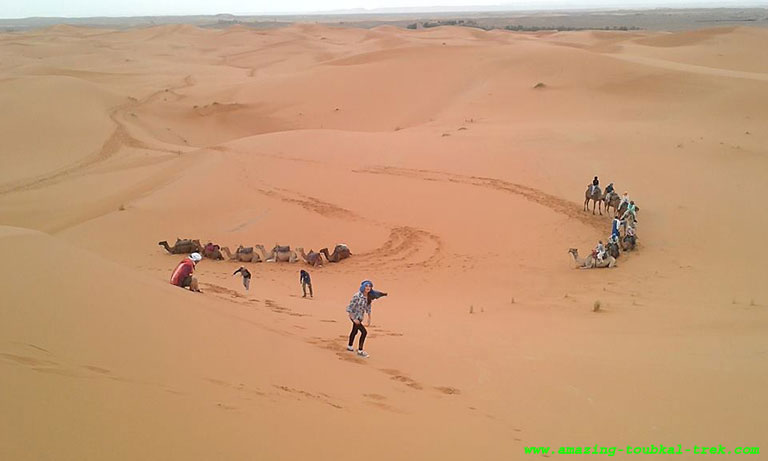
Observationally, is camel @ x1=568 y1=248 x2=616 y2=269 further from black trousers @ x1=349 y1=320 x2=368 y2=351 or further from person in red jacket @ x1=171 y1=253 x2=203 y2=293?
person in red jacket @ x1=171 y1=253 x2=203 y2=293

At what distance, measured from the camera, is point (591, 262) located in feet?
39.3

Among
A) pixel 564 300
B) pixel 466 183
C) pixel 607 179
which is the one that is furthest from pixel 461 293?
pixel 607 179

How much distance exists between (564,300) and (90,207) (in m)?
14.6

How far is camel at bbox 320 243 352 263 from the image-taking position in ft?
43.8

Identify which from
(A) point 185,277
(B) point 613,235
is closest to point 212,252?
(A) point 185,277

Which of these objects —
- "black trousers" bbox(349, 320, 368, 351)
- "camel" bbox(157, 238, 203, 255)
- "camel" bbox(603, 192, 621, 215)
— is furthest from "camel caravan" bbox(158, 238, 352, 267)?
"camel" bbox(603, 192, 621, 215)

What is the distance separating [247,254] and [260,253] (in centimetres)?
59

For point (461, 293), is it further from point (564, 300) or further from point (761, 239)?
point (761, 239)

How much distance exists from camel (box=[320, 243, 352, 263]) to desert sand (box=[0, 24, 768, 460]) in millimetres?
397

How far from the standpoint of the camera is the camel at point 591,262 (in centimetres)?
1195

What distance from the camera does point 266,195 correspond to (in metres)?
17.3

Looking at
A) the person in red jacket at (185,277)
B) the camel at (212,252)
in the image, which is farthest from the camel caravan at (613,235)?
the camel at (212,252)

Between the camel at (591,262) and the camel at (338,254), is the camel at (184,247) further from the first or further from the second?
the camel at (591,262)

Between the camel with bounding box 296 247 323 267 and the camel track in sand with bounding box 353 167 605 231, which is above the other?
the camel track in sand with bounding box 353 167 605 231
